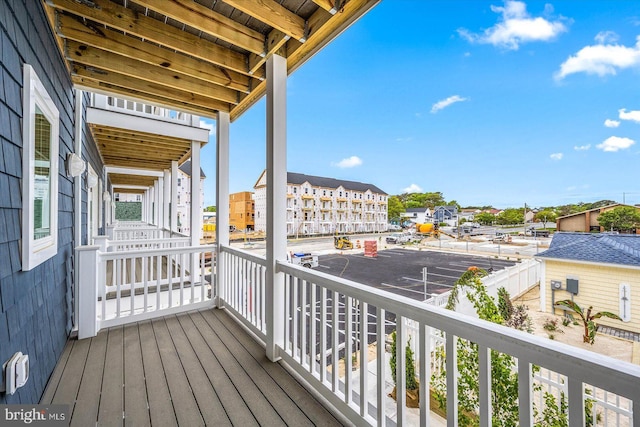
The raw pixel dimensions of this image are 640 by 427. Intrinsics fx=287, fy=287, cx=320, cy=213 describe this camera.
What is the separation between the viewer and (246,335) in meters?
2.89

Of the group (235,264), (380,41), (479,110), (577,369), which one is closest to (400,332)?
(577,369)

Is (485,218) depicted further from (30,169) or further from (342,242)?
(30,169)

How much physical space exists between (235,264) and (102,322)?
1.48 meters

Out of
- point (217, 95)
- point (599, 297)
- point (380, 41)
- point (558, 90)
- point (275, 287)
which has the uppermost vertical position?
point (217, 95)

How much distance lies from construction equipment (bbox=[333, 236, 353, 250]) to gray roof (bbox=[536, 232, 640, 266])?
102cm

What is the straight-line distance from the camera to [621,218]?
897 millimetres

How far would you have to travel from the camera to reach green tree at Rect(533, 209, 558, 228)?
1.11 metres

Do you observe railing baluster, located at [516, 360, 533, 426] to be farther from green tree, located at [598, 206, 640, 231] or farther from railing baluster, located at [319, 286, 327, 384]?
railing baluster, located at [319, 286, 327, 384]

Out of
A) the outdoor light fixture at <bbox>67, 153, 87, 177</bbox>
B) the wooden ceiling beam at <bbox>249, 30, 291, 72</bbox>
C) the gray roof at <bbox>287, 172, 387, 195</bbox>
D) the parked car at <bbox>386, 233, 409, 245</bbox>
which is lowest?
the parked car at <bbox>386, 233, 409, 245</bbox>

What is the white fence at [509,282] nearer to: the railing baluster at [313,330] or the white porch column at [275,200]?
the railing baluster at [313,330]

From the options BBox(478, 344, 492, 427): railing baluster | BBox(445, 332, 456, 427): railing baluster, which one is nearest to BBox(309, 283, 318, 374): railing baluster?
BBox(445, 332, 456, 427): railing baluster

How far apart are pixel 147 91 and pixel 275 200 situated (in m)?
2.16

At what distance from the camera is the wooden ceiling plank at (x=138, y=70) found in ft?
8.48

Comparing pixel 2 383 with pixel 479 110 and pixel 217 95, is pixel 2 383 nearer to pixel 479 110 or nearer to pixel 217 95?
pixel 479 110
